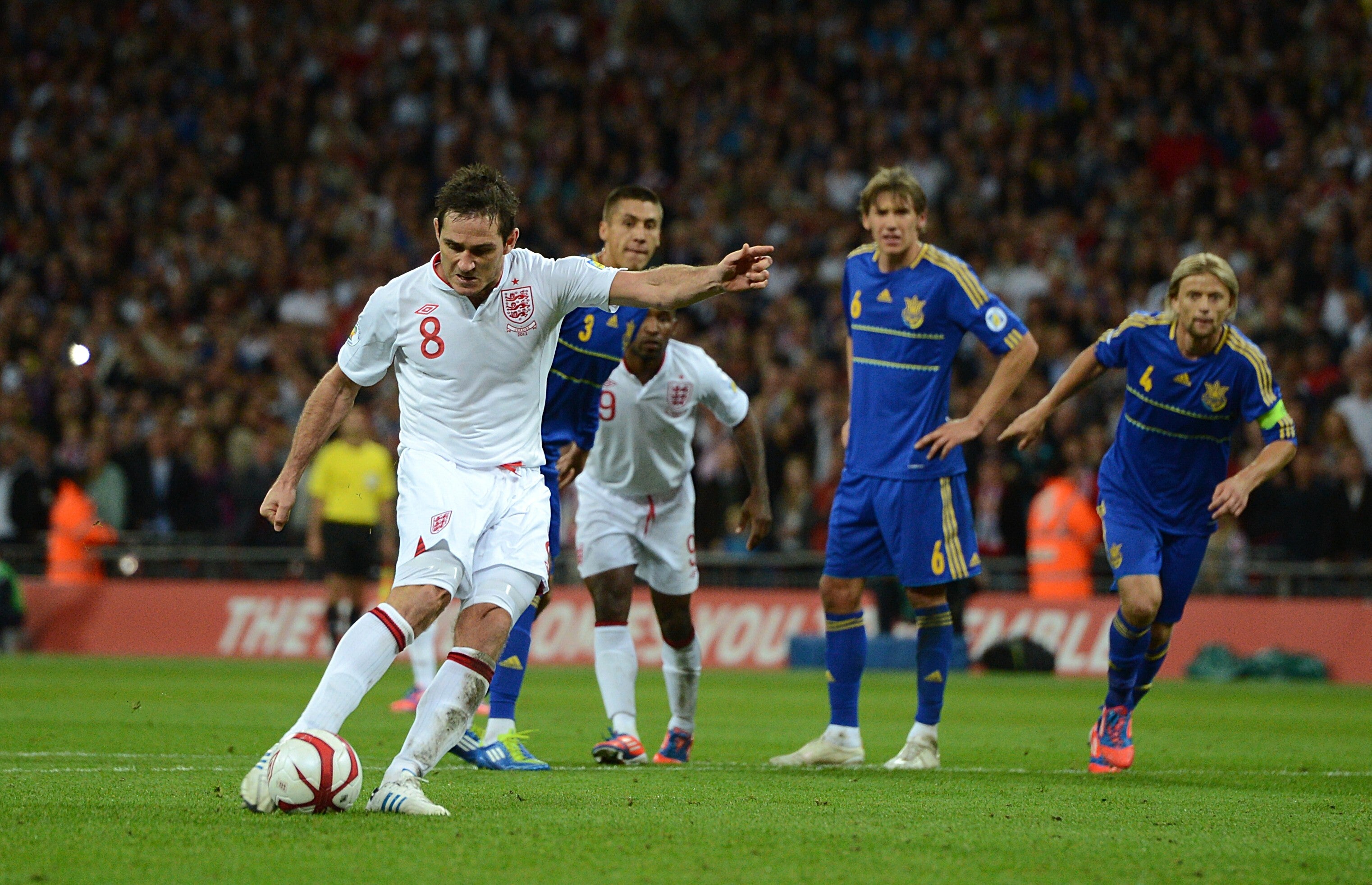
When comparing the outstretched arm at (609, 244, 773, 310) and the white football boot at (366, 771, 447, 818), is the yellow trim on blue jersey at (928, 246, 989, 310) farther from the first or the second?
the white football boot at (366, 771, 447, 818)

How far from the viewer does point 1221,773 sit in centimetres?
787

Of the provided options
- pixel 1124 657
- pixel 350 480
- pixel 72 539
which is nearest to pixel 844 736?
pixel 1124 657

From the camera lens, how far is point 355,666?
545 cm

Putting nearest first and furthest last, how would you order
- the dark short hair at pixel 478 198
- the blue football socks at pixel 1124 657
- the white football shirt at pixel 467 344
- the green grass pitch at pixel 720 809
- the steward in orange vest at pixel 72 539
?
the green grass pitch at pixel 720 809 < the dark short hair at pixel 478 198 < the white football shirt at pixel 467 344 < the blue football socks at pixel 1124 657 < the steward in orange vest at pixel 72 539

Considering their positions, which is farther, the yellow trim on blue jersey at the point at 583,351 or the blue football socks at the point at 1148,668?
A: the blue football socks at the point at 1148,668

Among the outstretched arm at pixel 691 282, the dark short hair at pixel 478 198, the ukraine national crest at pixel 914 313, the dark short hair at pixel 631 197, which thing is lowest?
the outstretched arm at pixel 691 282

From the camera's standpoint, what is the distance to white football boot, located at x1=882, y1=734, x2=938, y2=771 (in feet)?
25.7

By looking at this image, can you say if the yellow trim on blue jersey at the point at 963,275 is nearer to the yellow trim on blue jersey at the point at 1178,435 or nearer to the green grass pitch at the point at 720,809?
the yellow trim on blue jersey at the point at 1178,435

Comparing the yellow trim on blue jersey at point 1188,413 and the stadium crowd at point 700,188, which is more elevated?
the stadium crowd at point 700,188

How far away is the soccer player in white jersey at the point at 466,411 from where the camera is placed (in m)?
5.66

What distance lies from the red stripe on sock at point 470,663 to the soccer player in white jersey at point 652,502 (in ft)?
8.77

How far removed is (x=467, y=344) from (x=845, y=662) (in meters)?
3.05

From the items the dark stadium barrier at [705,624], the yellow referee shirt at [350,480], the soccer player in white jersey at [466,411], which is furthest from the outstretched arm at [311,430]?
the dark stadium barrier at [705,624]

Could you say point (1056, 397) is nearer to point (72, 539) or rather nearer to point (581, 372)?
point (581, 372)
